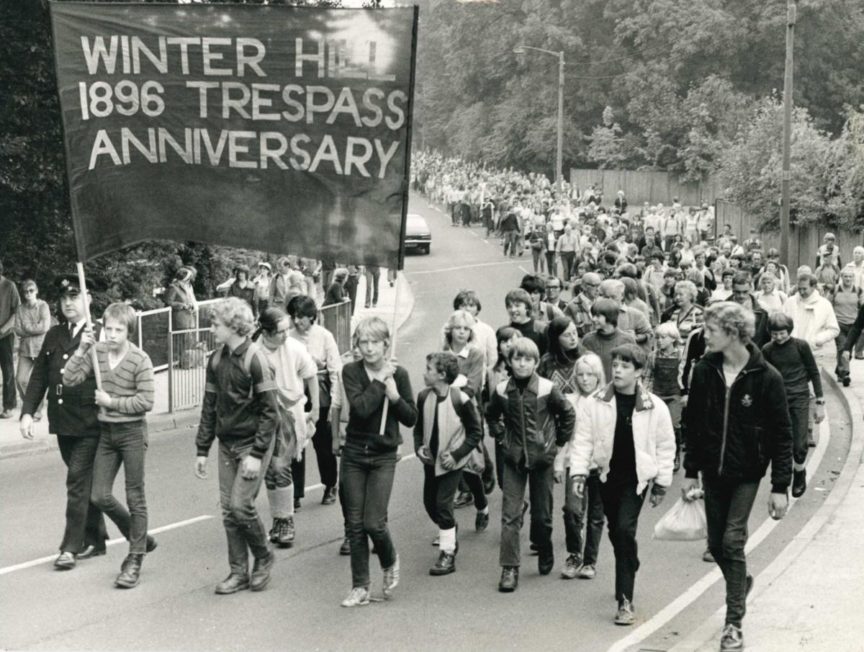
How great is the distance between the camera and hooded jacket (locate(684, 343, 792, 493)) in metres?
7.97

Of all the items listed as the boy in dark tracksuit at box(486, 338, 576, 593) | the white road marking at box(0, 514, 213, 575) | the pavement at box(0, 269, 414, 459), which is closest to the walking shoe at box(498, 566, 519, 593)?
the boy in dark tracksuit at box(486, 338, 576, 593)

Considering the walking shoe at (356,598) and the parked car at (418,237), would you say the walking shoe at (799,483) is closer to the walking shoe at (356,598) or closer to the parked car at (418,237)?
the walking shoe at (356,598)

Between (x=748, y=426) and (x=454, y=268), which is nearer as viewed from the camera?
(x=748, y=426)

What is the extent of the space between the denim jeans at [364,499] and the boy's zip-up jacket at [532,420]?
866mm

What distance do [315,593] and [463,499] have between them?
9.91 feet

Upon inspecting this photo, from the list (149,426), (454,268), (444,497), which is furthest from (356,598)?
(454,268)

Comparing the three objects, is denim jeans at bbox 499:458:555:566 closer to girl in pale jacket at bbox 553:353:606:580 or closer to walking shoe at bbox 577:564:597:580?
girl in pale jacket at bbox 553:353:606:580

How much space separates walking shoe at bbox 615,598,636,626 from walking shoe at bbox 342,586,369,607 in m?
1.53

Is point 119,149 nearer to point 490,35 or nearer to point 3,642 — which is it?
point 3,642

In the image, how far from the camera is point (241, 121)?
971 cm

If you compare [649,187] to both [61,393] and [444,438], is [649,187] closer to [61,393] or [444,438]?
[444,438]

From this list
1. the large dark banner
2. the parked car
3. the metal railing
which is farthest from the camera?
the parked car

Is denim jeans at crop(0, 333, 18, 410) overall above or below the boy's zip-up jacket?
below

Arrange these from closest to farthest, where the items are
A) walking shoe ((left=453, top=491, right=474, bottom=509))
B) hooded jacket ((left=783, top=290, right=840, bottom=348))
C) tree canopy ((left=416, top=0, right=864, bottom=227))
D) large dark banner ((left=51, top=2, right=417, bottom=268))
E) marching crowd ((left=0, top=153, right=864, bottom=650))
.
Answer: marching crowd ((left=0, top=153, right=864, bottom=650))
large dark banner ((left=51, top=2, right=417, bottom=268))
walking shoe ((left=453, top=491, right=474, bottom=509))
hooded jacket ((left=783, top=290, right=840, bottom=348))
tree canopy ((left=416, top=0, right=864, bottom=227))
